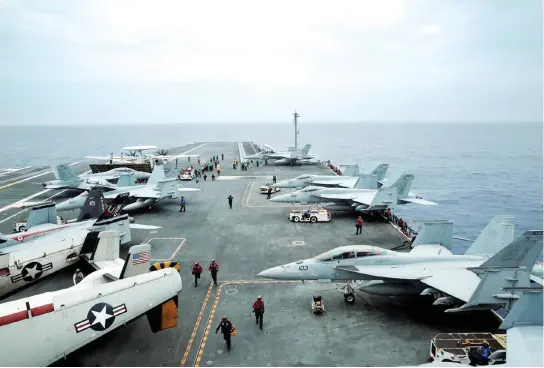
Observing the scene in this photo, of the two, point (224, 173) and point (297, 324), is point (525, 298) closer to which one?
point (297, 324)

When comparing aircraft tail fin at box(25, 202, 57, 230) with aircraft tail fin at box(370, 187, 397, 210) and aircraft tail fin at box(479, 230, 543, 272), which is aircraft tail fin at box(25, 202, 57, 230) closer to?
aircraft tail fin at box(370, 187, 397, 210)

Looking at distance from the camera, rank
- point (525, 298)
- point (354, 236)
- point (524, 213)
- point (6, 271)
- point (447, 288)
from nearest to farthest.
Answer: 1. point (525, 298)
2. point (447, 288)
3. point (6, 271)
4. point (354, 236)
5. point (524, 213)

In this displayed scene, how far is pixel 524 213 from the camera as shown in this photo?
4700 cm

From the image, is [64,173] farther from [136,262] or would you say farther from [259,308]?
[259,308]

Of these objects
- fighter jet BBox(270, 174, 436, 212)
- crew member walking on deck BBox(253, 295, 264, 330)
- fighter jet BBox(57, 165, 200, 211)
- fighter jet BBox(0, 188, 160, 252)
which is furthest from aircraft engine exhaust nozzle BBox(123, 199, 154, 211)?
crew member walking on deck BBox(253, 295, 264, 330)

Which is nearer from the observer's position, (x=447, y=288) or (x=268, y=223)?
(x=447, y=288)

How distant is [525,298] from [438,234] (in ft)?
26.9

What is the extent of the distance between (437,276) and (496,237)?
4581mm

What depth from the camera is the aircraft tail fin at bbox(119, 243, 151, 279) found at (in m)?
13.7

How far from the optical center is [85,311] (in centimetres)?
1134

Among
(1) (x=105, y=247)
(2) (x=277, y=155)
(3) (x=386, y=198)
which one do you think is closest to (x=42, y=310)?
(1) (x=105, y=247)

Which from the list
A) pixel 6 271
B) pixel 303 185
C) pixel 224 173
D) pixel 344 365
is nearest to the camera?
pixel 344 365

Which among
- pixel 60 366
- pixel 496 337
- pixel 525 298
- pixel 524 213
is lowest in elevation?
pixel 524 213

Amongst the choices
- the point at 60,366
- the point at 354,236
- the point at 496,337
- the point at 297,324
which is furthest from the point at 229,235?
the point at 496,337
